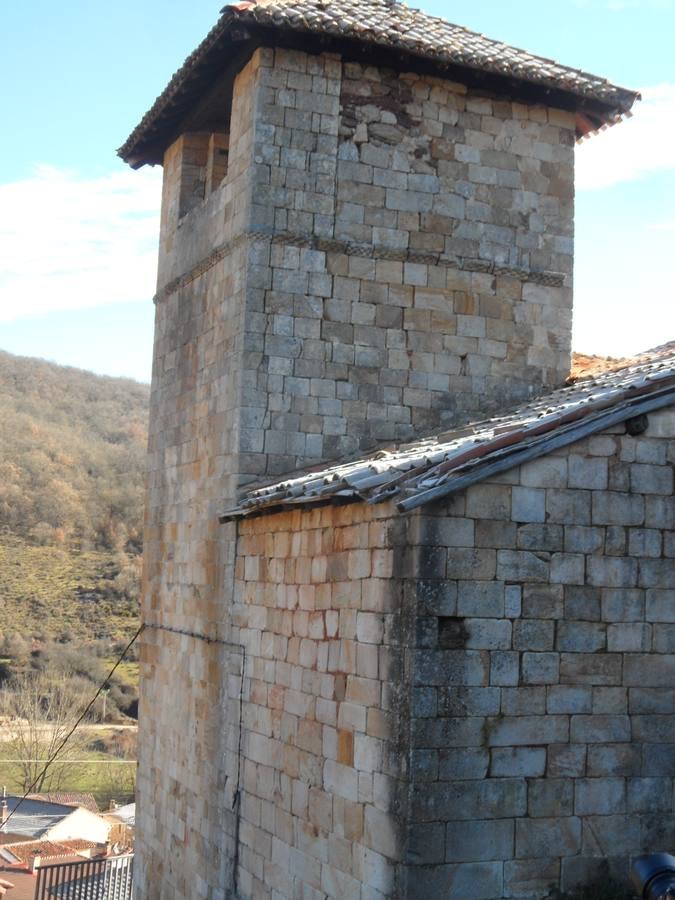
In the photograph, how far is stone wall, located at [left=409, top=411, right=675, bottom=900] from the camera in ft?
22.7

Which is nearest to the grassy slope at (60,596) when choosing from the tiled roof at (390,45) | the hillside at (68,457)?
the hillside at (68,457)

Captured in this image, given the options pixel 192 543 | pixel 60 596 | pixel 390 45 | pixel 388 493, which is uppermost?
pixel 390 45

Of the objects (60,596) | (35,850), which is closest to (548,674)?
(35,850)

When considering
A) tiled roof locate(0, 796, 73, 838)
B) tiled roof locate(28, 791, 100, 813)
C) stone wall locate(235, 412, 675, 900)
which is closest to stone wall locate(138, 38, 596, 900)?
stone wall locate(235, 412, 675, 900)

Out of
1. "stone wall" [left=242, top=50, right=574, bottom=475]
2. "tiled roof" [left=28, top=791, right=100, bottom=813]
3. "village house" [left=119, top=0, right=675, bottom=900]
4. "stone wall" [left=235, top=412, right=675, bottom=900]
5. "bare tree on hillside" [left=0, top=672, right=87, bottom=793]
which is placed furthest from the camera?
"bare tree on hillside" [left=0, top=672, right=87, bottom=793]

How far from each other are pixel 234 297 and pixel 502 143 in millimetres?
2921

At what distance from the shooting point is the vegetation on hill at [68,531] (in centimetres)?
3306

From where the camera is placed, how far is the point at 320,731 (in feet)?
26.1

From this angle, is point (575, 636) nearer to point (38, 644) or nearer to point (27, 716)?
point (27, 716)

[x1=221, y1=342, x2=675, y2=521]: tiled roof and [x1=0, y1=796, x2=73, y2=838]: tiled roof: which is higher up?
[x1=221, y1=342, x2=675, y2=521]: tiled roof

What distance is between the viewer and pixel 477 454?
7.02 meters

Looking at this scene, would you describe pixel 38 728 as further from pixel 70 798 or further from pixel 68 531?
pixel 68 531

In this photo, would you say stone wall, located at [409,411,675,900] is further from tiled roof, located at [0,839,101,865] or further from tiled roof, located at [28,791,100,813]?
tiled roof, located at [28,791,100,813]

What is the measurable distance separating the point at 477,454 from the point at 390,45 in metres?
4.71
